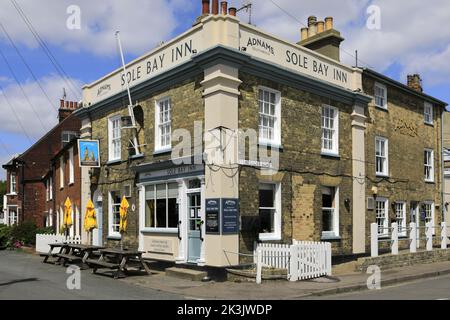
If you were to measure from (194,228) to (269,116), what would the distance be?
4.13m

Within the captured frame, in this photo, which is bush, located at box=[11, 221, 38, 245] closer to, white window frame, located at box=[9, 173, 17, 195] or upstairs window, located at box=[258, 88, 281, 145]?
white window frame, located at box=[9, 173, 17, 195]

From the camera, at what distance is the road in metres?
11.4

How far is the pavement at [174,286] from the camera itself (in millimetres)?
11508

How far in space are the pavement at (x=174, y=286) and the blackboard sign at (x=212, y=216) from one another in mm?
1453

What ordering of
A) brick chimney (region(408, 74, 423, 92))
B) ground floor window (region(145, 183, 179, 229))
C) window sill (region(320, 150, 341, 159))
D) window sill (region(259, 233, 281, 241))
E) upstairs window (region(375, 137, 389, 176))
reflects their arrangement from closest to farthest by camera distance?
window sill (region(259, 233, 281, 241))
ground floor window (region(145, 183, 179, 229))
window sill (region(320, 150, 341, 159))
upstairs window (region(375, 137, 389, 176))
brick chimney (region(408, 74, 423, 92))

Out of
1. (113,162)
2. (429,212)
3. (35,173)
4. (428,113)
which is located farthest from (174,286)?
(35,173)

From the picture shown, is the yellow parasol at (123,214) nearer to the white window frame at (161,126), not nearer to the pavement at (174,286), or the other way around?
the pavement at (174,286)

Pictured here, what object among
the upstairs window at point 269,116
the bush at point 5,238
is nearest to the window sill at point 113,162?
the upstairs window at point 269,116

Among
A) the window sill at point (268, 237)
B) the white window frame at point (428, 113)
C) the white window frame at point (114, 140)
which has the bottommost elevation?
the window sill at point (268, 237)

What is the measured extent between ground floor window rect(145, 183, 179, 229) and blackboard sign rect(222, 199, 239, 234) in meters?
2.39

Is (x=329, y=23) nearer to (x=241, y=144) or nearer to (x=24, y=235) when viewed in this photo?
(x=241, y=144)

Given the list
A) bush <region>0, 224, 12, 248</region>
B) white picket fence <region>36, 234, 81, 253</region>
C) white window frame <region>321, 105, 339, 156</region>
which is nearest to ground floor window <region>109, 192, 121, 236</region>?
white picket fence <region>36, 234, 81, 253</region>

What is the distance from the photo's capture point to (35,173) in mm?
38781

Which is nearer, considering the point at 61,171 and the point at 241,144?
A: the point at 241,144
